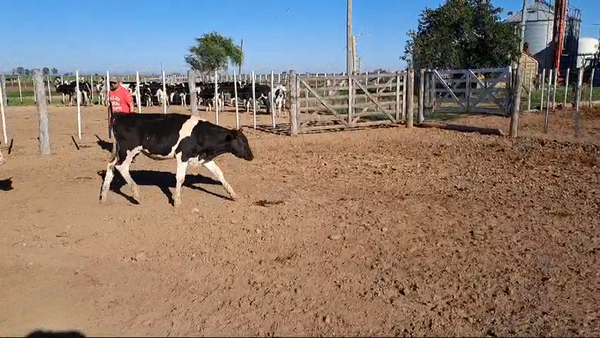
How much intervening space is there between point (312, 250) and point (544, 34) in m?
56.3

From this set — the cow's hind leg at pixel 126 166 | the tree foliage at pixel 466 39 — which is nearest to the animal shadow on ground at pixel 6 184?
the cow's hind leg at pixel 126 166

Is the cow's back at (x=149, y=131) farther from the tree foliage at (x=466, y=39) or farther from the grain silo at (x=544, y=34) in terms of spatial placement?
the grain silo at (x=544, y=34)

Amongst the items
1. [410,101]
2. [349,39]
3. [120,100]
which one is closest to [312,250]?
[120,100]

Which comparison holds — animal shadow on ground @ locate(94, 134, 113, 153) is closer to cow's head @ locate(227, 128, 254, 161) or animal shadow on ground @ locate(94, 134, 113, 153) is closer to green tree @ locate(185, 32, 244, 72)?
cow's head @ locate(227, 128, 254, 161)

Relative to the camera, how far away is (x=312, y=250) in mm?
5418

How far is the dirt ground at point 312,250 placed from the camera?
13.0 feet

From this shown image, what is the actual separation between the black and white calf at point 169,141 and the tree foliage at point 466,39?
25.3 m

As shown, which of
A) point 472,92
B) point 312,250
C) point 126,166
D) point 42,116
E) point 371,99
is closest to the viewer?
point 312,250

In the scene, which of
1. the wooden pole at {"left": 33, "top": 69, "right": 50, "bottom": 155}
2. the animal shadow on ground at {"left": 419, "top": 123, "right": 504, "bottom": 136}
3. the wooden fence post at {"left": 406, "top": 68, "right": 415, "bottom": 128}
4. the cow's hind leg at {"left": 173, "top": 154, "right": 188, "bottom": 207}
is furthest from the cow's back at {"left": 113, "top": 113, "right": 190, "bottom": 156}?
the wooden fence post at {"left": 406, "top": 68, "right": 415, "bottom": 128}

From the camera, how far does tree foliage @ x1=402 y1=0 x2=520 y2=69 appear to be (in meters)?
29.6

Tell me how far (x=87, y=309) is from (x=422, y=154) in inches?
338

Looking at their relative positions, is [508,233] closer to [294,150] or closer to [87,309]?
[87,309]

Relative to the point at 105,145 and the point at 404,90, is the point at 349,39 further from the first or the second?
the point at 105,145

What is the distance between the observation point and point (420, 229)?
5988 millimetres
